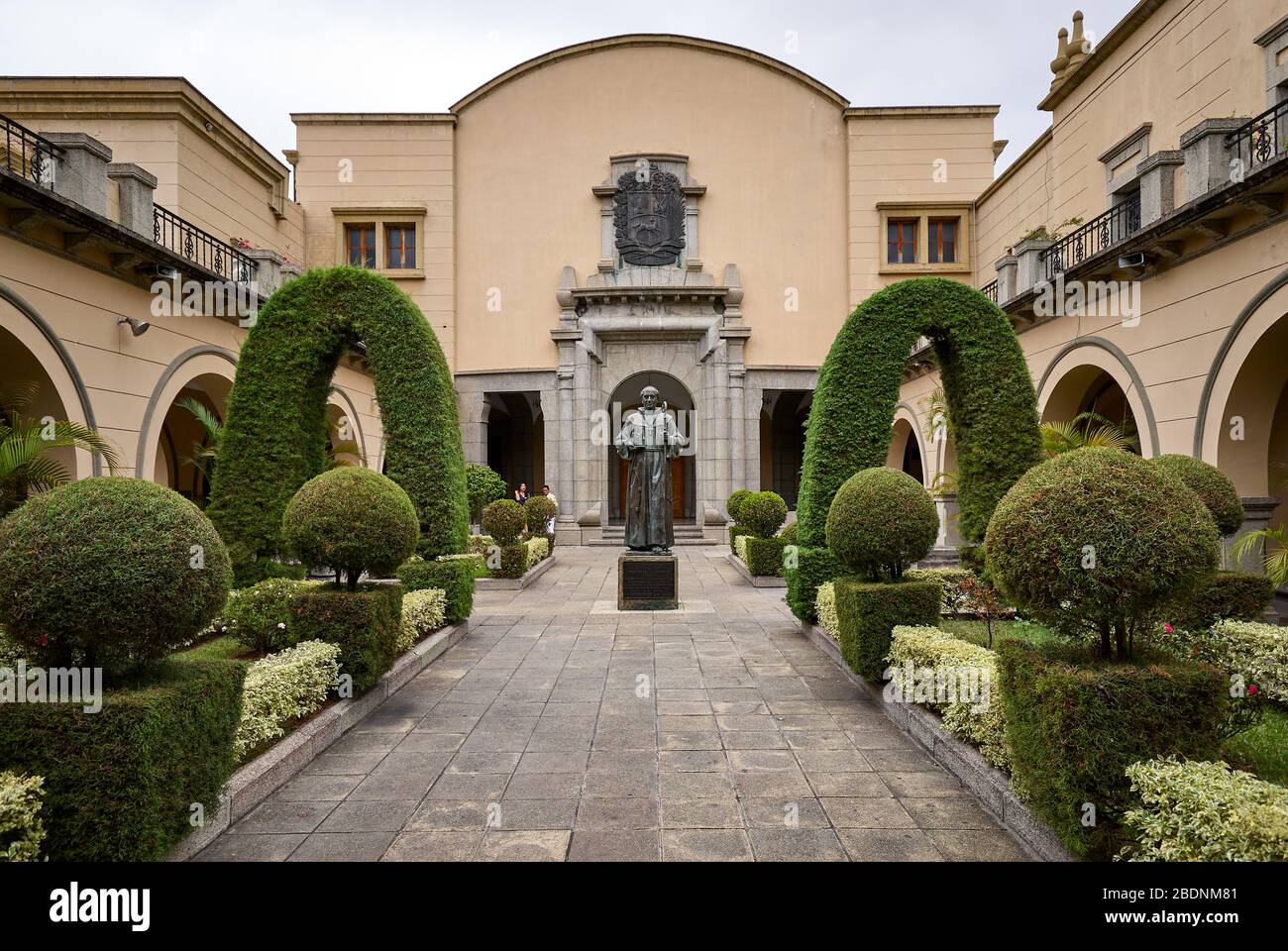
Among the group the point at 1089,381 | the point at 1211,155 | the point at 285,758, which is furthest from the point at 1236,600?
the point at 285,758

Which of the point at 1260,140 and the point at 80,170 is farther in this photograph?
the point at 80,170

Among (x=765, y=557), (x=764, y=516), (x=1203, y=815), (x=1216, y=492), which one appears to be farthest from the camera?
(x=764, y=516)

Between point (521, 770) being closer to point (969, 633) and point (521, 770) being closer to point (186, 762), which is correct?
point (186, 762)

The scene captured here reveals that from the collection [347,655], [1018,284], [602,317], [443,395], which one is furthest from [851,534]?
[602,317]

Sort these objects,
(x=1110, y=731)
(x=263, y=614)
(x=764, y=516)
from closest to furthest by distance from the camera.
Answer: (x=1110, y=731), (x=263, y=614), (x=764, y=516)

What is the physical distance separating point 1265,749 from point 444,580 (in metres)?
7.94

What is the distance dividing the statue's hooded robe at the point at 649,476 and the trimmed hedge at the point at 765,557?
2640mm

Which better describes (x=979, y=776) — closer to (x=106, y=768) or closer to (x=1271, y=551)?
(x=106, y=768)

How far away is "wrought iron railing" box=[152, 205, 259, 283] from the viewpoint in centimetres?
1273

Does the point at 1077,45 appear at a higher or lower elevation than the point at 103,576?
higher

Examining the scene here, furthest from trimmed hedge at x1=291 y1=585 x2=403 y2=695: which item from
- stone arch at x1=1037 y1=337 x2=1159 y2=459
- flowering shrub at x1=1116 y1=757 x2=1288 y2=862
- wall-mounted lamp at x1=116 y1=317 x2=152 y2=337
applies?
stone arch at x1=1037 y1=337 x2=1159 y2=459

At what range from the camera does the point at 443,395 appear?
9.01 meters

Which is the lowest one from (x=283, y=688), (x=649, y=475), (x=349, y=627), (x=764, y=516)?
(x=283, y=688)

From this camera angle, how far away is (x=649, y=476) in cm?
1139
